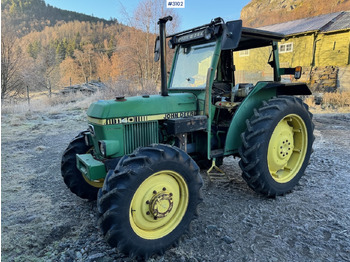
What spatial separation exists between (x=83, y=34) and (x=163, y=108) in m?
85.8

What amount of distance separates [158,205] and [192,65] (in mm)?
2121

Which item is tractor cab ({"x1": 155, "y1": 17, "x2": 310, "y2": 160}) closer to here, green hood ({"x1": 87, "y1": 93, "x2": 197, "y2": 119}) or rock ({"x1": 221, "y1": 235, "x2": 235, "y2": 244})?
green hood ({"x1": 87, "y1": 93, "x2": 197, "y2": 119})

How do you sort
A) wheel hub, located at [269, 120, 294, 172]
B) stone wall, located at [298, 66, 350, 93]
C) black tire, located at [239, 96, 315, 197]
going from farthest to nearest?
stone wall, located at [298, 66, 350, 93]
wheel hub, located at [269, 120, 294, 172]
black tire, located at [239, 96, 315, 197]

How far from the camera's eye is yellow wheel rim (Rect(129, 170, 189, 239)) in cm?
244

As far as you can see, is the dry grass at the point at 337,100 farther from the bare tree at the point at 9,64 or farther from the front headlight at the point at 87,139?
the bare tree at the point at 9,64

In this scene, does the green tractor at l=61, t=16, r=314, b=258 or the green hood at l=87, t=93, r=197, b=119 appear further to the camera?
the green hood at l=87, t=93, r=197, b=119

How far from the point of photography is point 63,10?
9994 centimetres

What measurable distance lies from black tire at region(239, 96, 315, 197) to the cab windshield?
0.89 metres

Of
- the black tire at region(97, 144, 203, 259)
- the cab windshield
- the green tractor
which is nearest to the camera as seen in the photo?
the black tire at region(97, 144, 203, 259)

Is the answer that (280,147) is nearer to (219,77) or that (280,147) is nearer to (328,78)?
(219,77)

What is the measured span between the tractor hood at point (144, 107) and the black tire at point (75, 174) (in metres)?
0.63

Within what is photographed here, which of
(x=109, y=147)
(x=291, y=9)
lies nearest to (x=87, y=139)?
(x=109, y=147)

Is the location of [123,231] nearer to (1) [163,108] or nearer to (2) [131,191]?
(2) [131,191]

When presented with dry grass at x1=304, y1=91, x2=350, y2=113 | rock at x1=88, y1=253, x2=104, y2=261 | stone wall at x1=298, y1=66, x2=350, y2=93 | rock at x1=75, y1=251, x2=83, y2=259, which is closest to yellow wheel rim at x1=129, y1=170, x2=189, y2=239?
rock at x1=88, y1=253, x2=104, y2=261
